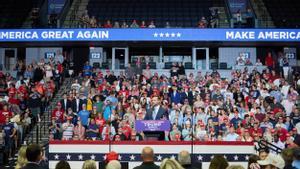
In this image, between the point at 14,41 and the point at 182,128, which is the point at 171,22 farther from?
the point at 182,128

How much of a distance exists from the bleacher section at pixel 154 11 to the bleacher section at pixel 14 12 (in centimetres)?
438

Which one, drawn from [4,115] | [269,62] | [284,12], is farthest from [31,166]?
[284,12]

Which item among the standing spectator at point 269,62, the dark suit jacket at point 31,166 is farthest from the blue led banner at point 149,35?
the dark suit jacket at point 31,166

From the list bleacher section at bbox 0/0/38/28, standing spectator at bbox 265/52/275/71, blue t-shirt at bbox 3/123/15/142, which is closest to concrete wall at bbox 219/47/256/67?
standing spectator at bbox 265/52/275/71

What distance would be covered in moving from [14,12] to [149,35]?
1334 centimetres

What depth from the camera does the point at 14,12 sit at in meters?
36.8

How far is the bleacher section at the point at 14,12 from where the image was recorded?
1387 inches

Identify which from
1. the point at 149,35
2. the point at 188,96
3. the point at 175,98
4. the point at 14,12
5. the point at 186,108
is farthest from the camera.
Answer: the point at 14,12

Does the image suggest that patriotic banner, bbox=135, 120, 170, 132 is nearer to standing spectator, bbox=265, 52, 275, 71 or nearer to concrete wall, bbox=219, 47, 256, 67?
standing spectator, bbox=265, 52, 275, 71

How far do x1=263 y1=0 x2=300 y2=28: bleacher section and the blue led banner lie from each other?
20.0 feet

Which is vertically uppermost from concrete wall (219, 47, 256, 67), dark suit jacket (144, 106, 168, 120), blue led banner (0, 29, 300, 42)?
blue led banner (0, 29, 300, 42)

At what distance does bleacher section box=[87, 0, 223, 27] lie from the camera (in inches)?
1367

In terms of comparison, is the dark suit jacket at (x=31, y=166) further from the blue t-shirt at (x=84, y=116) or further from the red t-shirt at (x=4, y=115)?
the red t-shirt at (x=4, y=115)

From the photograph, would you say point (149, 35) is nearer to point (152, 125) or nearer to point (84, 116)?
point (84, 116)
